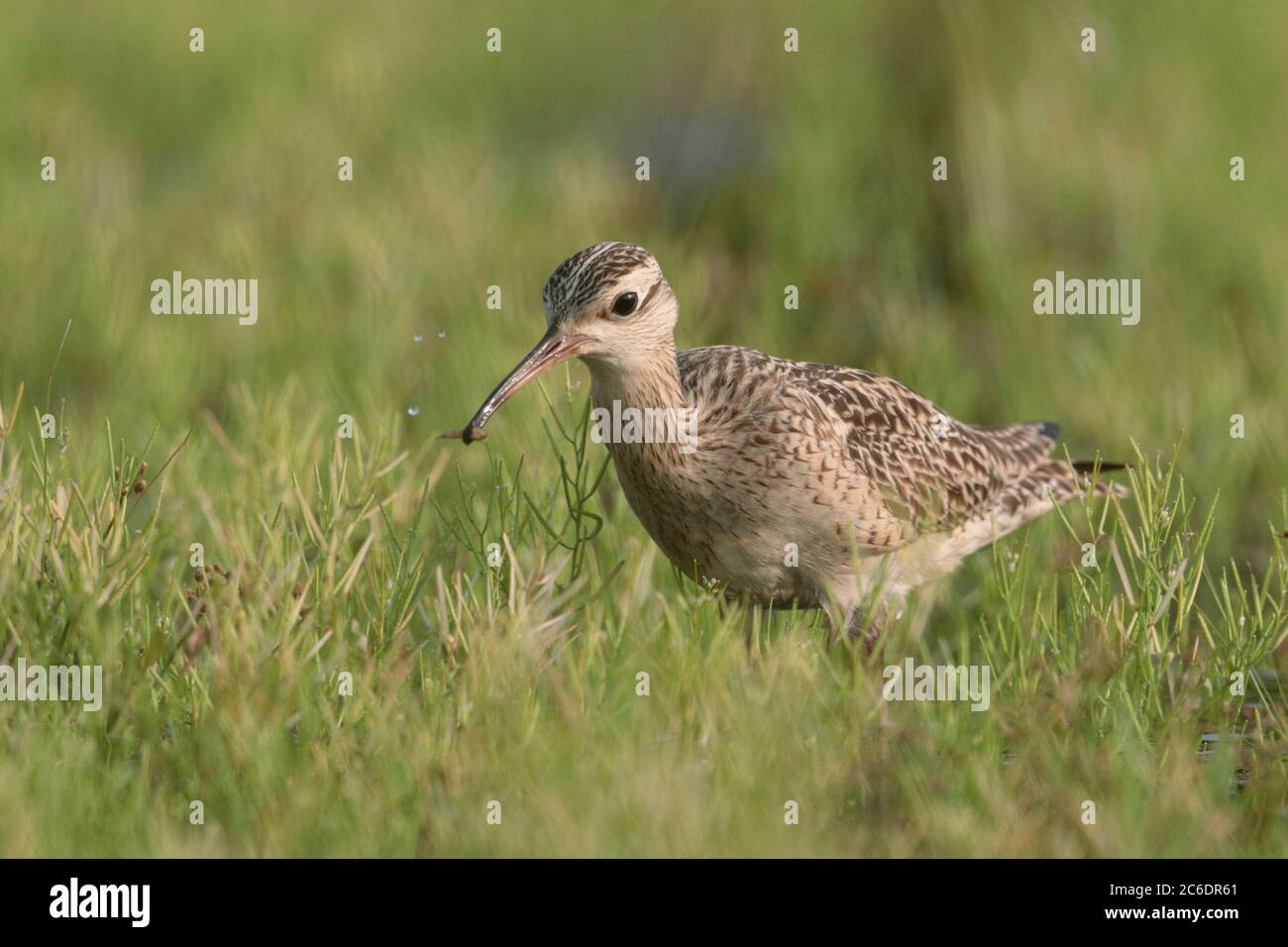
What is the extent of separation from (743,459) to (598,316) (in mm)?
719

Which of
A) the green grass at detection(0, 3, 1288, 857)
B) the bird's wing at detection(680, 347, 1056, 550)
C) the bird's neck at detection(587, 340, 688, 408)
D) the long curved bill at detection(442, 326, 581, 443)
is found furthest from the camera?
the bird's wing at detection(680, 347, 1056, 550)

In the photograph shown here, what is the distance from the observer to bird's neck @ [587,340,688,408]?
6617 mm

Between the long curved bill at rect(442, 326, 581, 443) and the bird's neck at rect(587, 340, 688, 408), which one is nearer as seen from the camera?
the long curved bill at rect(442, 326, 581, 443)

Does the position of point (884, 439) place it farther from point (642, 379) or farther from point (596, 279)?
point (596, 279)

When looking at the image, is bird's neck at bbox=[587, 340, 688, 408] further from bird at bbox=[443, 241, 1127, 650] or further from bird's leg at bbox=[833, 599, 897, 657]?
bird's leg at bbox=[833, 599, 897, 657]

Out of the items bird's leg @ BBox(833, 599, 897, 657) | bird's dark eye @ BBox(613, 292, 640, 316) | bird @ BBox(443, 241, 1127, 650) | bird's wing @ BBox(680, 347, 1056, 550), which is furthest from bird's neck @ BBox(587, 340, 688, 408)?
bird's leg @ BBox(833, 599, 897, 657)

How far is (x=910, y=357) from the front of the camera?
399 inches

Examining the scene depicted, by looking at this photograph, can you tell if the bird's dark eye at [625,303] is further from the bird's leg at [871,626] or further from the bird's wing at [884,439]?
the bird's leg at [871,626]

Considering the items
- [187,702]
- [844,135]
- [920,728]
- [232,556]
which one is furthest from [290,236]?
[920,728]

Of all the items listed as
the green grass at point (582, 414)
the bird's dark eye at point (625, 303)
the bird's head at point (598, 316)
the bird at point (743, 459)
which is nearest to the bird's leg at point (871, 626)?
the bird at point (743, 459)

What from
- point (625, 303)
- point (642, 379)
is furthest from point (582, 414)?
point (625, 303)

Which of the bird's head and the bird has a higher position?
the bird's head

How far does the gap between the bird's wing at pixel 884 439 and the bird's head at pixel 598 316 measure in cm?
51

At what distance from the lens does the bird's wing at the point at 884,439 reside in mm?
6914
